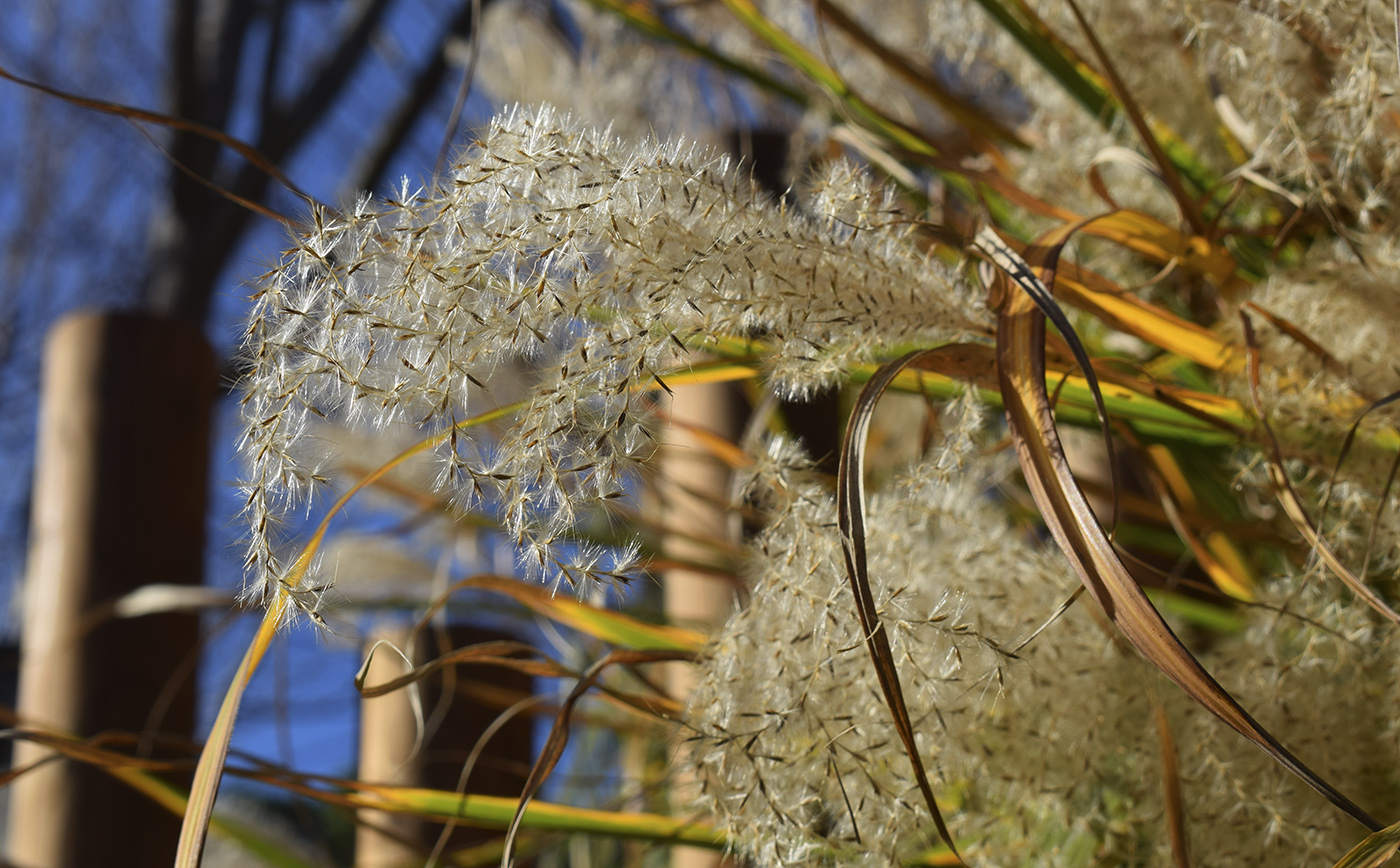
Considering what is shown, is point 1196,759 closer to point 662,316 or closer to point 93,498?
point 662,316

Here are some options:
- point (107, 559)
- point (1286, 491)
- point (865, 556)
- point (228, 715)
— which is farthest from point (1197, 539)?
point (107, 559)

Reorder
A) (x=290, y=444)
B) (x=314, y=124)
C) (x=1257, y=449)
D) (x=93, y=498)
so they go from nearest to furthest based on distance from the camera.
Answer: (x=290, y=444)
(x=1257, y=449)
(x=93, y=498)
(x=314, y=124)

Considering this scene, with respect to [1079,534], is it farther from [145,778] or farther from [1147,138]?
[145,778]

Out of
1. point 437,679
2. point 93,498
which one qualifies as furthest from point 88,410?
point 437,679

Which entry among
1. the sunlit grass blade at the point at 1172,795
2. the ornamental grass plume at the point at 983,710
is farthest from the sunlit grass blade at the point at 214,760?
the sunlit grass blade at the point at 1172,795

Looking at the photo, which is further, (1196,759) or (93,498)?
(93,498)

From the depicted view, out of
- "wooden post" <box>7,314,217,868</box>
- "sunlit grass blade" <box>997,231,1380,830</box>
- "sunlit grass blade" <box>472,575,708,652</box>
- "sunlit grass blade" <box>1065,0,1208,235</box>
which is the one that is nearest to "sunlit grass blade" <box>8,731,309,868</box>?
"wooden post" <box>7,314,217,868</box>

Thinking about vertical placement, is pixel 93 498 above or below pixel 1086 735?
above
